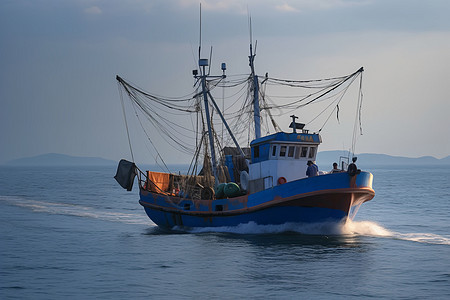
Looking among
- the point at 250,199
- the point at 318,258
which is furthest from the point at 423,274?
the point at 250,199

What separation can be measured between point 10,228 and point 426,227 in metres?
24.2

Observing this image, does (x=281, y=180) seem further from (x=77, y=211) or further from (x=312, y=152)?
(x=77, y=211)

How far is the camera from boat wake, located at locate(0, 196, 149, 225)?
4184 cm

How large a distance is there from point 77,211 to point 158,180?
12.1 meters

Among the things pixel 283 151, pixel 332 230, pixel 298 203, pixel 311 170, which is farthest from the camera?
pixel 283 151

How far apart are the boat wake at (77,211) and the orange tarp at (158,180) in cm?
253

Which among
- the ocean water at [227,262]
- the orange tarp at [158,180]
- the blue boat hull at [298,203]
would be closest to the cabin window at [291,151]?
the blue boat hull at [298,203]

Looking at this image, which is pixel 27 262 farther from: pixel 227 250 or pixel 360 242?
pixel 360 242

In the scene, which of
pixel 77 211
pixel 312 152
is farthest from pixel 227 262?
pixel 77 211

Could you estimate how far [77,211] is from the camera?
157ft

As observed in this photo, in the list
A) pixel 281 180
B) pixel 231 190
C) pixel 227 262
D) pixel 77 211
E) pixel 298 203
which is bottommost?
pixel 77 211

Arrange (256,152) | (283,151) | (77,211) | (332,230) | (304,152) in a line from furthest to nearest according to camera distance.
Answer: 1. (77,211)
2. (256,152)
3. (304,152)
4. (283,151)
5. (332,230)

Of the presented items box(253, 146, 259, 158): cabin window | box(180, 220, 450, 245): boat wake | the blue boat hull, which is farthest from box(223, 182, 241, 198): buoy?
box(253, 146, 259, 158): cabin window

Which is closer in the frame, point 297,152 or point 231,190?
point 297,152
